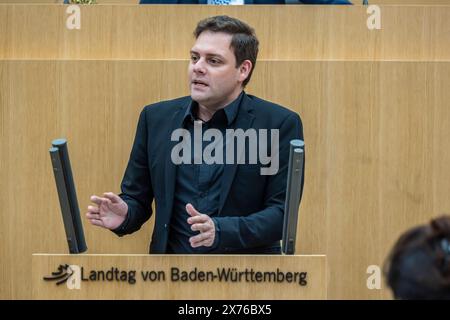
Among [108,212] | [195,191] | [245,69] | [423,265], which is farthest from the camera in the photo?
[245,69]

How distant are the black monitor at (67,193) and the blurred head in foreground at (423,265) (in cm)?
128

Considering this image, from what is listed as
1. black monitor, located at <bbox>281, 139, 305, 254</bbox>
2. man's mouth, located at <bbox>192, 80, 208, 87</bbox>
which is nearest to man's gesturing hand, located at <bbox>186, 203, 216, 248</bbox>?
black monitor, located at <bbox>281, 139, 305, 254</bbox>

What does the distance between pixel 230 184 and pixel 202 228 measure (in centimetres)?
25

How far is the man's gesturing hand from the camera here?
2.28m

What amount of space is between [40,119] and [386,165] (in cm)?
105

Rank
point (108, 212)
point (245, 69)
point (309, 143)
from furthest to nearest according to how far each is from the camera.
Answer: point (309, 143) → point (245, 69) → point (108, 212)

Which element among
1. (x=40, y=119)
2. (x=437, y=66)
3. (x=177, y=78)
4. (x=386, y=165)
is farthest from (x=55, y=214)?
(x=437, y=66)

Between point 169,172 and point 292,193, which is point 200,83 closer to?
point 169,172

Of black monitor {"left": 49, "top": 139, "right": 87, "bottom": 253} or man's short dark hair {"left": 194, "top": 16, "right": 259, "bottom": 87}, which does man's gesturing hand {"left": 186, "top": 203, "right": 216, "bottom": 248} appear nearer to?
black monitor {"left": 49, "top": 139, "right": 87, "bottom": 253}

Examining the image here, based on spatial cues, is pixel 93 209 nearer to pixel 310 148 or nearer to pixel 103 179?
pixel 103 179

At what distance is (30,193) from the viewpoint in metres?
2.97

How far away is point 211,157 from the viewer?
2.60 metres

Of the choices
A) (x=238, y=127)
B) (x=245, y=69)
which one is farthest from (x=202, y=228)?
(x=245, y=69)

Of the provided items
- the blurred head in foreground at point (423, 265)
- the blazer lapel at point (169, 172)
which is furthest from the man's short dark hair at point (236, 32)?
the blurred head in foreground at point (423, 265)
